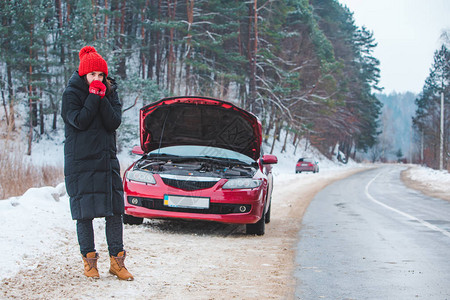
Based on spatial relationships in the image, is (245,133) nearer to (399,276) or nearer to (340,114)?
(399,276)

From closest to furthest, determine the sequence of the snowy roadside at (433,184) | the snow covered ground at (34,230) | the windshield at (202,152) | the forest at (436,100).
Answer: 1. the snow covered ground at (34,230)
2. the windshield at (202,152)
3. the snowy roadside at (433,184)
4. the forest at (436,100)

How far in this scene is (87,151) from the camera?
3.90m

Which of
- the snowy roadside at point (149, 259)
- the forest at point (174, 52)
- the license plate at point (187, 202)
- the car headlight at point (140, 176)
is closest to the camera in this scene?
the snowy roadside at point (149, 259)

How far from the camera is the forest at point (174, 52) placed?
30.3 meters

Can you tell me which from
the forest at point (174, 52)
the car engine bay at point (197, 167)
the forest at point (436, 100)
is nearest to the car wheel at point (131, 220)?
the car engine bay at point (197, 167)

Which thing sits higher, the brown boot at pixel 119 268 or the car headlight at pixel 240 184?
the car headlight at pixel 240 184

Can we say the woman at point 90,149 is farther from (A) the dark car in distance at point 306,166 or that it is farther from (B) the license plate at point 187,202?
(A) the dark car in distance at point 306,166

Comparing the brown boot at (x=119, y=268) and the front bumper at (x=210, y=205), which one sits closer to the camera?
the brown boot at (x=119, y=268)

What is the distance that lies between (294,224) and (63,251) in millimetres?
4799

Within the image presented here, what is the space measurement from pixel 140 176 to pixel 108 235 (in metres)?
2.80

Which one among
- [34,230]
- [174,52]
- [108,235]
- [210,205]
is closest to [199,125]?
[210,205]

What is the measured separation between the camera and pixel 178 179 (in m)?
6.77

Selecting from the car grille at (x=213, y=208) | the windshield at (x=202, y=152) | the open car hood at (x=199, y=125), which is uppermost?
the open car hood at (x=199, y=125)

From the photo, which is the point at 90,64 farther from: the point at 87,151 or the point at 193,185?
the point at 193,185
